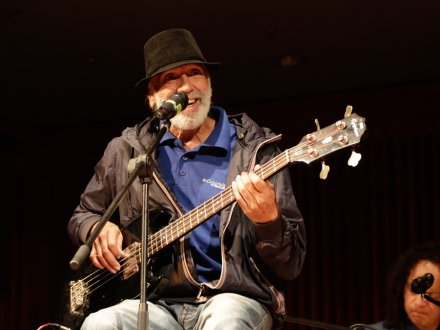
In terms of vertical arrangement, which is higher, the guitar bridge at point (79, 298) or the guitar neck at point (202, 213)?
the guitar neck at point (202, 213)

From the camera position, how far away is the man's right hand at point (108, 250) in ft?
8.82

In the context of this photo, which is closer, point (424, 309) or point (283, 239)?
point (283, 239)

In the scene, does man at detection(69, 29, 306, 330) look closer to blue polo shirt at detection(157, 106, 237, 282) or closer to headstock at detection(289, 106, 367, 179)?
blue polo shirt at detection(157, 106, 237, 282)

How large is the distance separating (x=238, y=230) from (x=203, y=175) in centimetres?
28

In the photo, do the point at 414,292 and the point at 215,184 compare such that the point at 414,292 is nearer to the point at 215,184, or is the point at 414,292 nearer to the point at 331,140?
the point at 215,184

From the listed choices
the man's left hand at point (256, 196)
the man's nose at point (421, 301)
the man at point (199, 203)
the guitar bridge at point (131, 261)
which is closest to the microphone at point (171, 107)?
the man at point (199, 203)

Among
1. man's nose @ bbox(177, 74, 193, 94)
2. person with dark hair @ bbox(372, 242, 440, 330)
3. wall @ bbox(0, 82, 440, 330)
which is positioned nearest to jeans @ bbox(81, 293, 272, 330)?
man's nose @ bbox(177, 74, 193, 94)

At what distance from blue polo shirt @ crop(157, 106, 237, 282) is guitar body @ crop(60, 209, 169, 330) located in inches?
5.6

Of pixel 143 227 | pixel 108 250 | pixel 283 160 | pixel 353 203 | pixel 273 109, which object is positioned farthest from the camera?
pixel 273 109

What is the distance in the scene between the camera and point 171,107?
231cm

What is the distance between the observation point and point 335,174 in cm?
549

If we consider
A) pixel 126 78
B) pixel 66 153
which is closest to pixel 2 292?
pixel 66 153

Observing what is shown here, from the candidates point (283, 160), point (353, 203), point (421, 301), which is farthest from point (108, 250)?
point (353, 203)

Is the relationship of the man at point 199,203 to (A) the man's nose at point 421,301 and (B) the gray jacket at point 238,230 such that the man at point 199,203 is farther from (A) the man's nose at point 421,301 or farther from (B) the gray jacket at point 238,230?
(A) the man's nose at point 421,301
